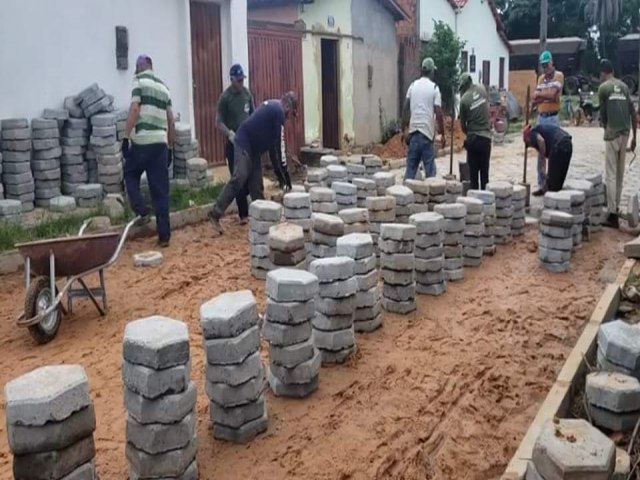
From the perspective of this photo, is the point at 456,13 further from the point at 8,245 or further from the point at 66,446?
the point at 66,446

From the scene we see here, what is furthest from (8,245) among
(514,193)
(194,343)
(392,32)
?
(392,32)

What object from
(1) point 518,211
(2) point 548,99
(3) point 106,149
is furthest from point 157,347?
(2) point 548,99

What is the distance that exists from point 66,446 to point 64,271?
104 inches

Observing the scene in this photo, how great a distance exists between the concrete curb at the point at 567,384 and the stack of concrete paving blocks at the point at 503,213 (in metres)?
2.11

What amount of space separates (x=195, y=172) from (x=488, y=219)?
4.51 m

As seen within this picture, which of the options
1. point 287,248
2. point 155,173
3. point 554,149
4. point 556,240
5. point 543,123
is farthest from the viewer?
point 543,123

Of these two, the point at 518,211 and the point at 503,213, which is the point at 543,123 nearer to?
the point at 518,211

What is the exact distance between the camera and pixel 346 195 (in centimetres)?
862

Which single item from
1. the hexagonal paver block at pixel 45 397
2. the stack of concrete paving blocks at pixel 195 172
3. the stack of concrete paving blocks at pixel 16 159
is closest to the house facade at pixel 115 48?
the stack of concrete paving blocks at pixel 16 159

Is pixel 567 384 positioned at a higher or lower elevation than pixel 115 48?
lower

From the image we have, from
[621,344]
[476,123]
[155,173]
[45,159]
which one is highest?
[476,123]

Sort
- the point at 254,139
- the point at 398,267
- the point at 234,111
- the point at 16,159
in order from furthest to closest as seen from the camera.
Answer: the point at 234,111 → the point at 16,159 → the point at 254,139 → the point at 398,267

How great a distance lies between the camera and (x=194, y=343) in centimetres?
532

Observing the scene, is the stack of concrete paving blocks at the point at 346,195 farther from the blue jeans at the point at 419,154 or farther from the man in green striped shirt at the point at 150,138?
the man in green striped shirt at the point at 150,138
